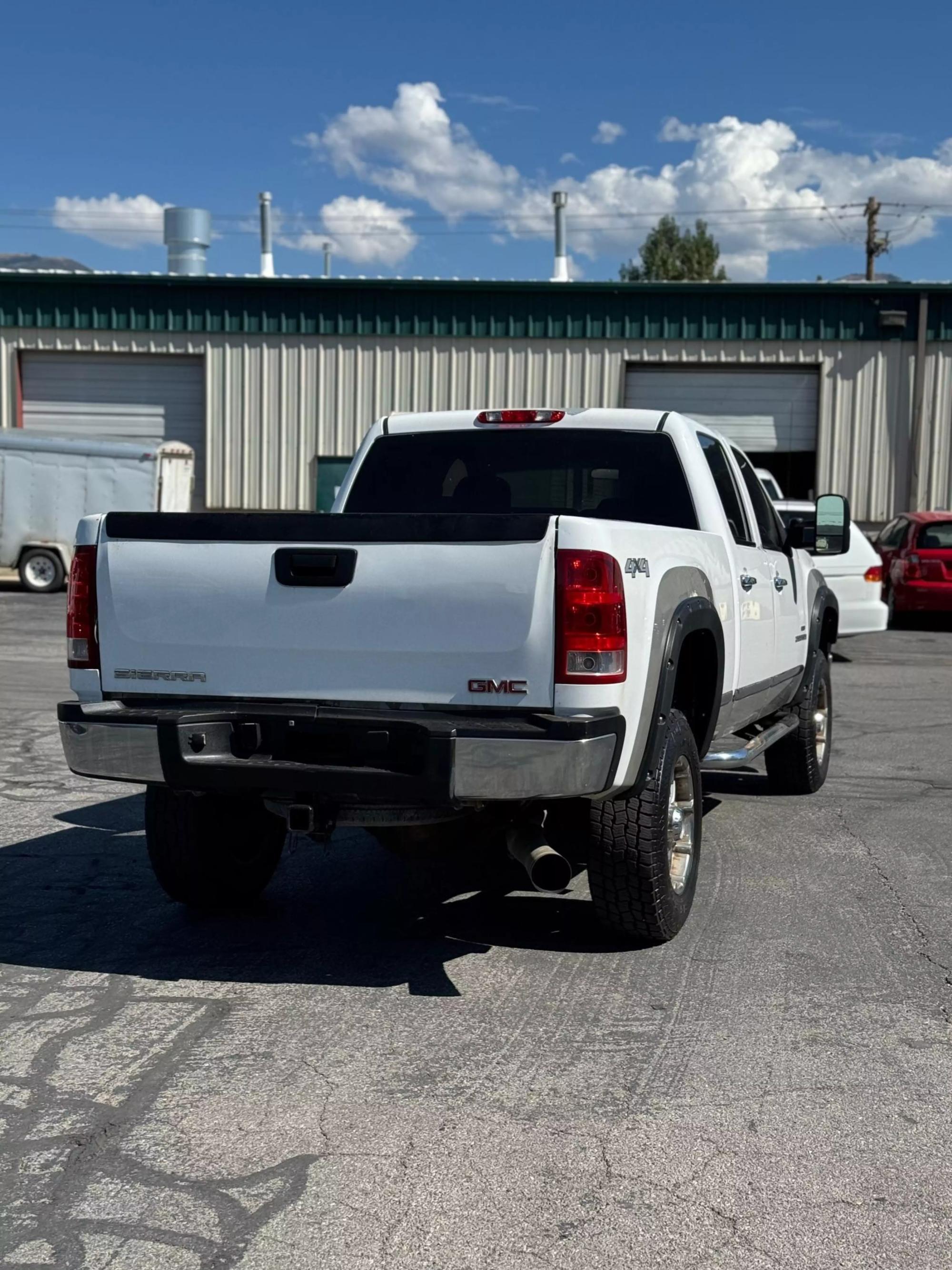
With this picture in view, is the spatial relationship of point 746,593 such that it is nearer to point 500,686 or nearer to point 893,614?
point 500,686

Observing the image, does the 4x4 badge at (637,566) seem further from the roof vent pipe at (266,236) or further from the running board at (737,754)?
the roof vent pipe at (266,236)

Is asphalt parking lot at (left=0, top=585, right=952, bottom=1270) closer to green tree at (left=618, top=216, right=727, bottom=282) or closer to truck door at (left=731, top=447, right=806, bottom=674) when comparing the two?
truck door at (left=731, top=447, right=806, bottom=674)

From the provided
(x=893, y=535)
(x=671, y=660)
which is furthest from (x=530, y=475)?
(x=893, y=535)

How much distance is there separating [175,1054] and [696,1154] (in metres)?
1.58

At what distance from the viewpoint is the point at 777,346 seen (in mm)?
25703

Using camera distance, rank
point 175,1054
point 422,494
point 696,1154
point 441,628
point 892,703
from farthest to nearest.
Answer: point 892,703 < point 422,494 < point 441,628 < point 175,1054 < point 696,1154

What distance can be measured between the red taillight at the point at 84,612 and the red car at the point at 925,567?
15086mm

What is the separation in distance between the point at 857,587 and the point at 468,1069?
1101cm

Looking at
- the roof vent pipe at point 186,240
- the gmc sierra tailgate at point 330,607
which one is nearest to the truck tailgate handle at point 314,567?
the gmc sierra tailgate at point 330,607

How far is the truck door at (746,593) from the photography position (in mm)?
6352

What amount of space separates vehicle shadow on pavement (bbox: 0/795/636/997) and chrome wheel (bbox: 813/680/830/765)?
2.78m

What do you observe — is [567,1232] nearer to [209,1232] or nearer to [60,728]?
[209,1232]

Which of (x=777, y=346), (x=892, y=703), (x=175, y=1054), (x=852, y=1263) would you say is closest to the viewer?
(x=852, y=1263)

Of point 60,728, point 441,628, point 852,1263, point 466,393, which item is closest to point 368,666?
point 441,628
